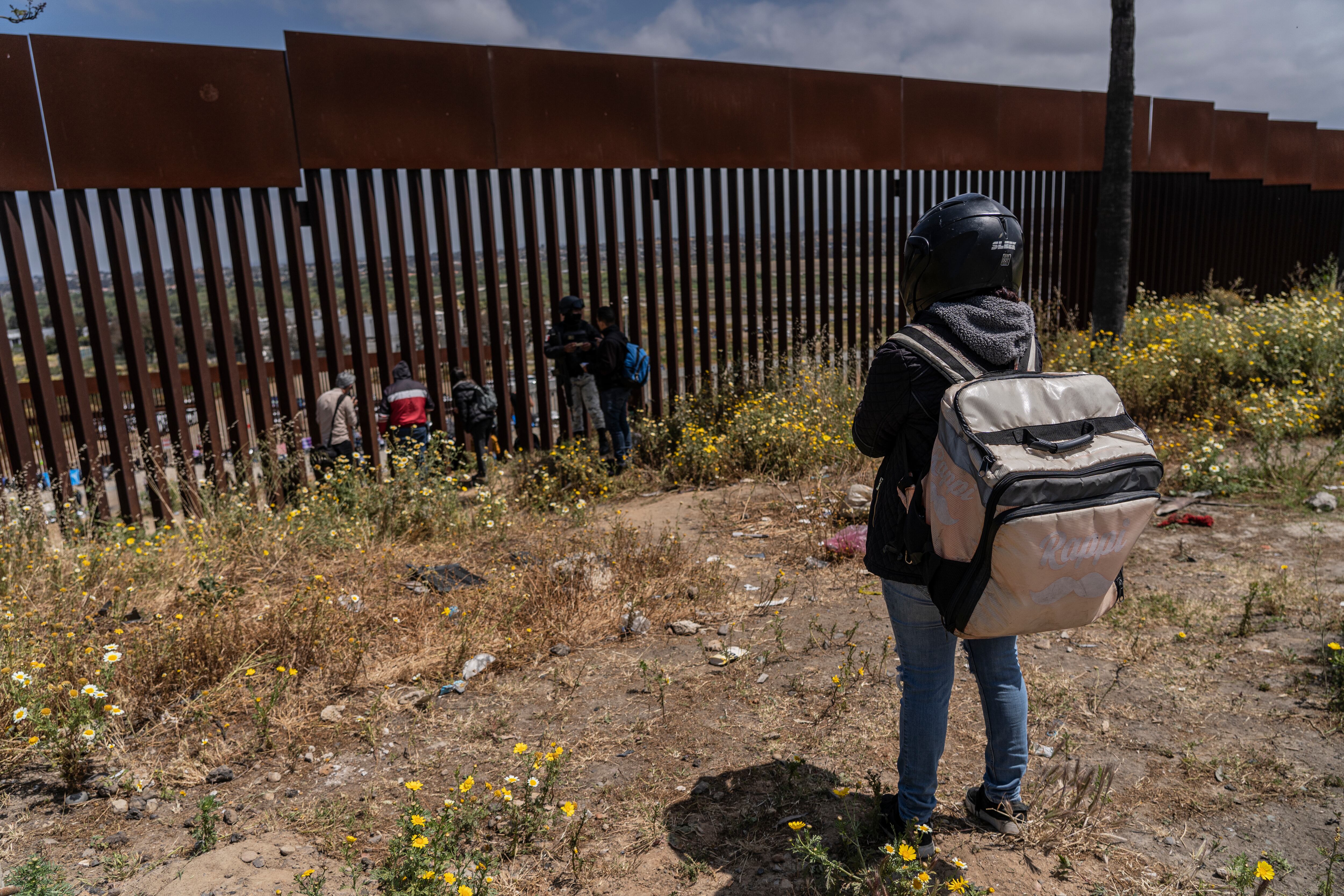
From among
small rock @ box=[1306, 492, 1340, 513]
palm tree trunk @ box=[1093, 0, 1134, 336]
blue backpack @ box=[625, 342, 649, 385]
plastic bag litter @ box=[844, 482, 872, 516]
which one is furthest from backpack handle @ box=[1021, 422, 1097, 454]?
palm tree trunk @ box=[1093, 0, 1134, 336]

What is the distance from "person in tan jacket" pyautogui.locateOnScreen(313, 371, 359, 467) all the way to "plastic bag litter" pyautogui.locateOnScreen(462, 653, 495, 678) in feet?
A: 10.8

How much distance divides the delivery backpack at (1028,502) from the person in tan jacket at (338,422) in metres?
5.58

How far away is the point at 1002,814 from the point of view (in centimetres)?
266

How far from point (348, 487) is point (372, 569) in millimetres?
1178

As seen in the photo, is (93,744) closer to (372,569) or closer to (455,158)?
(372,569)

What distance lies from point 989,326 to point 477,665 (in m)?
2.72

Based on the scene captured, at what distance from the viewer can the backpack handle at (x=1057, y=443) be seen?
2.12 metres

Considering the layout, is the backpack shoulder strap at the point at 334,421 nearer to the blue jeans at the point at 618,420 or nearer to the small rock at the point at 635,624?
the blue jeans at the point at 618,420

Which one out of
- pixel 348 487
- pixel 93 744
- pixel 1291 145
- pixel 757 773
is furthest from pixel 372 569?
pixel 1291 145

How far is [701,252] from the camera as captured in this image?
27.5 ft

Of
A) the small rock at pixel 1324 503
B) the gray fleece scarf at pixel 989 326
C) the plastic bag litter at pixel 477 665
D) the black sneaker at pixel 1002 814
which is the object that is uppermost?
the gray fleece scarf at pixel 989 326

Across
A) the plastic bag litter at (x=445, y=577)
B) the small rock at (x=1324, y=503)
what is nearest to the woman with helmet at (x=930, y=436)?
the plastic bag litter at (x=445, y=577)

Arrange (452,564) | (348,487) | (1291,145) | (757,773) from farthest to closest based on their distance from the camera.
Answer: (1291,145)
(348,487)
(452,564)
(757,773)

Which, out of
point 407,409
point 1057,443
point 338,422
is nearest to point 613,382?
point 407,409
